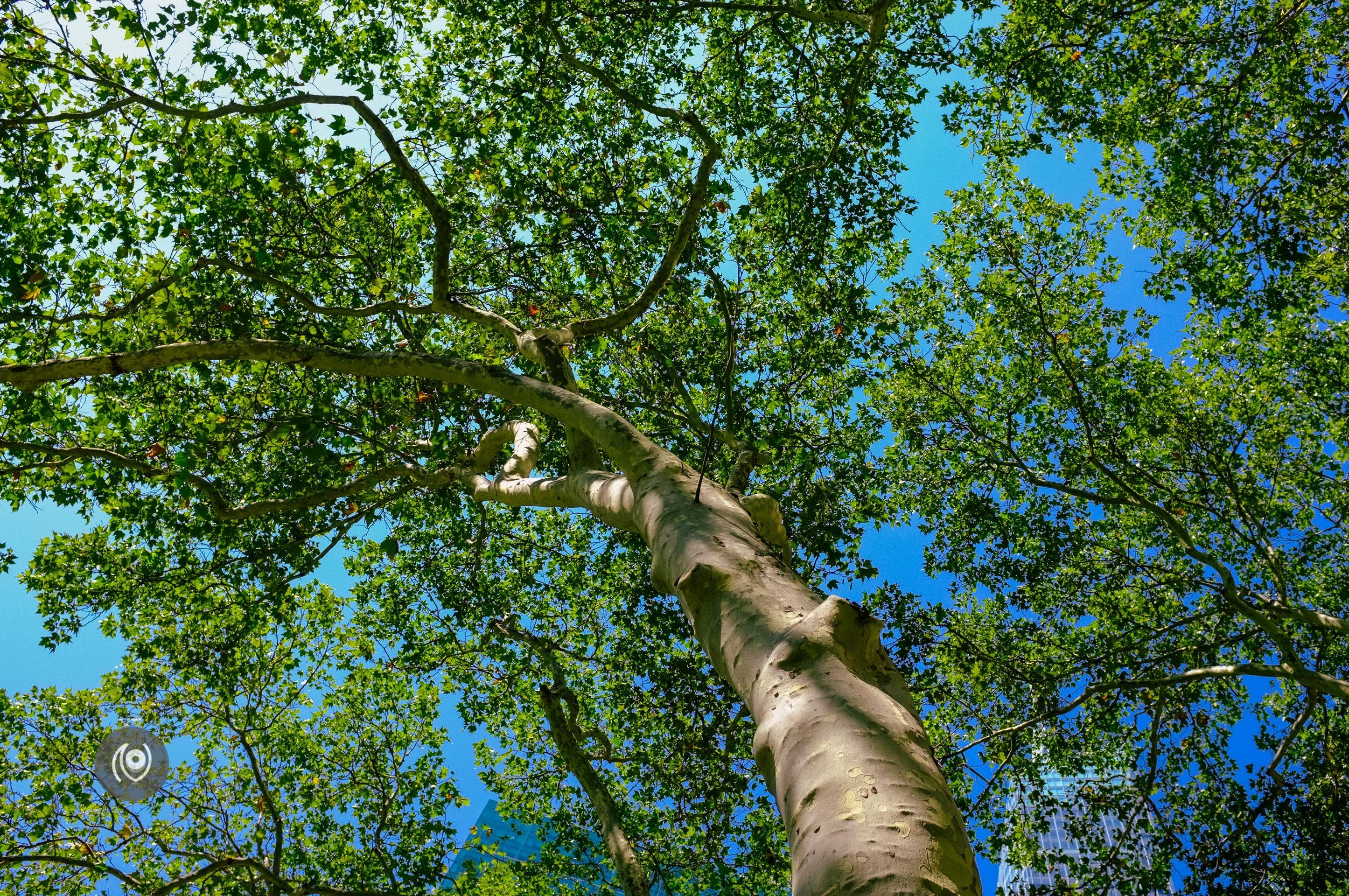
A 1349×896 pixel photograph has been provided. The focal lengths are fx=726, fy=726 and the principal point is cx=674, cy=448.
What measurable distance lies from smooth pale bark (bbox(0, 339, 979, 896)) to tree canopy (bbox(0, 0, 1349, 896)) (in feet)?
2.78

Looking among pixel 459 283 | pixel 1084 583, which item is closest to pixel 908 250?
pixel 1084 583

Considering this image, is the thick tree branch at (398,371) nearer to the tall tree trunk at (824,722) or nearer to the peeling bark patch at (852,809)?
the tall tree trunk at (824,722)

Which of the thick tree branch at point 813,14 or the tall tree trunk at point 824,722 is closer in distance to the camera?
the tall tree trunk at point 824,722

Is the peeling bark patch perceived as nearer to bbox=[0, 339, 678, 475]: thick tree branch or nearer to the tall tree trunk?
the tall tree trunk

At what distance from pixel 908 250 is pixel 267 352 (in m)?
8.33

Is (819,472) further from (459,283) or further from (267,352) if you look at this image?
(267,352)

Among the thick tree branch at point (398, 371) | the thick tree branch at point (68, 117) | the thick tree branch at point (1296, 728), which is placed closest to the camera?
the thick tree branch at point (398, 371)

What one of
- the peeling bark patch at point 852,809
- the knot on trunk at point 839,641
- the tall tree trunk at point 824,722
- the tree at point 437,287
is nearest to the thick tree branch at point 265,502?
the tree at point 437,287

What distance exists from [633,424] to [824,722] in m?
3.92

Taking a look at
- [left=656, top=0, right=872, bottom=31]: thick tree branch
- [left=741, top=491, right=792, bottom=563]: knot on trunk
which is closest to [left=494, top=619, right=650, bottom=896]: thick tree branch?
[left=741, top=491, right=792, bottom=563]: knot on trunk

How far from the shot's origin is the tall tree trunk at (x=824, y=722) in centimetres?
153

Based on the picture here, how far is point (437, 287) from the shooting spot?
18.5 feet

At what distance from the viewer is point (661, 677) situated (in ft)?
25.7

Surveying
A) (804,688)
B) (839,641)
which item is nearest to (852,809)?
(804,688)
